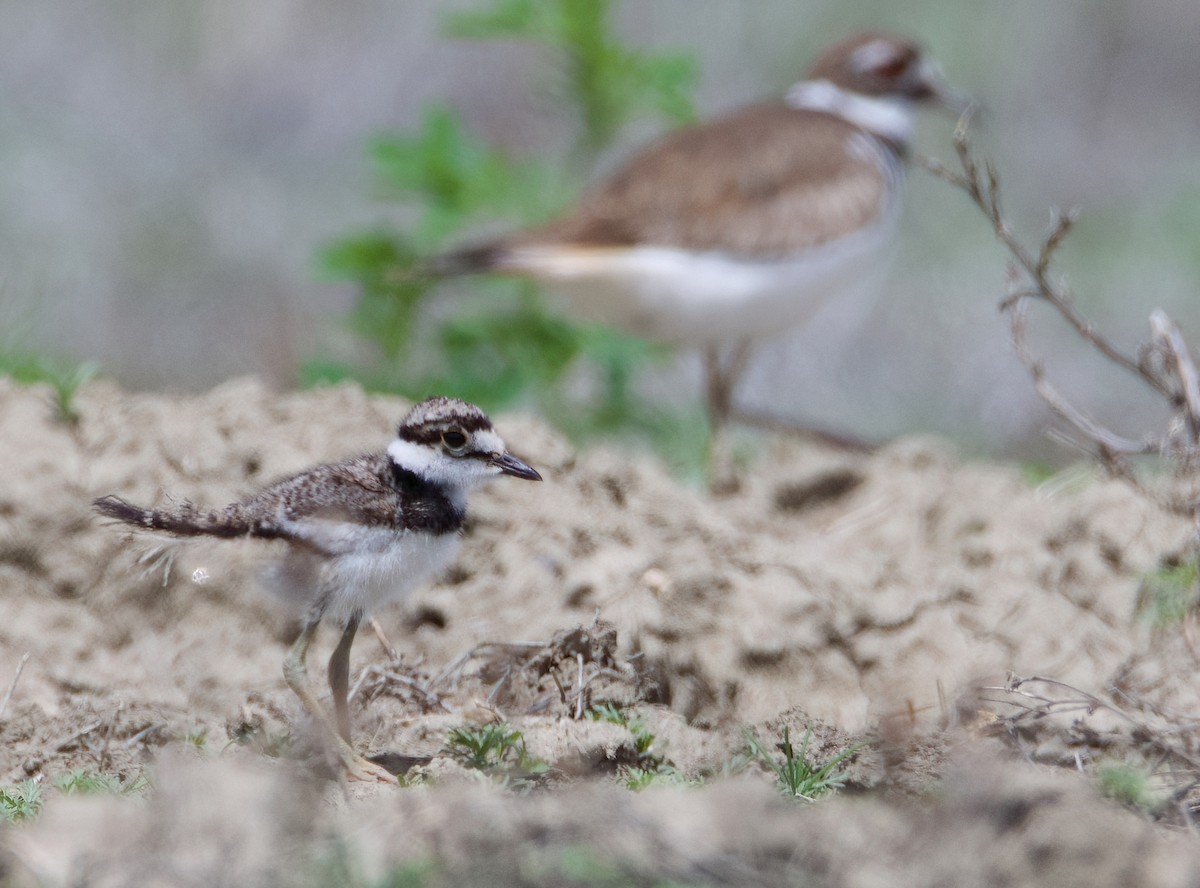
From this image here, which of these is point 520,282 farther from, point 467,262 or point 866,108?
point 866,108

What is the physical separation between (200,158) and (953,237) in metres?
5.66

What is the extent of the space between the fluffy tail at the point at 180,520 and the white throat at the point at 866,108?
522cm

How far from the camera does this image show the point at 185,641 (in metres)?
4.22

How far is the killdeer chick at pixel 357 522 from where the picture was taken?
3.39 metres

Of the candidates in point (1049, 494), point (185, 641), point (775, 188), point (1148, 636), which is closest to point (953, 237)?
point (775, 188)

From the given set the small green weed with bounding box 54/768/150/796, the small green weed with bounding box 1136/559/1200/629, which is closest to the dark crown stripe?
the small green weed with bounding box 54/768/150/796

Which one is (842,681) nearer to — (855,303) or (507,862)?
(507,862)

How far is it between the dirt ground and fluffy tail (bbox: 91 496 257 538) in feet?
0.37

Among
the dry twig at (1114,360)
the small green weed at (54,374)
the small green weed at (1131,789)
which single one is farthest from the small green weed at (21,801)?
the dry twig at (1114,360)

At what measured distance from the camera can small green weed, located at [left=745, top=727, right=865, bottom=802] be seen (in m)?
3.35

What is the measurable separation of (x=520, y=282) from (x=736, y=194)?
1.05 metres

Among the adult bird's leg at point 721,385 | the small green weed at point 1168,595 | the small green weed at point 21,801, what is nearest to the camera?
the small green weed at point 21,801

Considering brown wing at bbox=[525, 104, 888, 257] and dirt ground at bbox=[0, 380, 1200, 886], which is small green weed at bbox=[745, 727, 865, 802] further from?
brown wing at bbox=[525, 104, 888, 257]

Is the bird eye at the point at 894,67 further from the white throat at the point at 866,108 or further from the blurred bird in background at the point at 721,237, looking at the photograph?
the blurred bird in background at the point at 721,237
